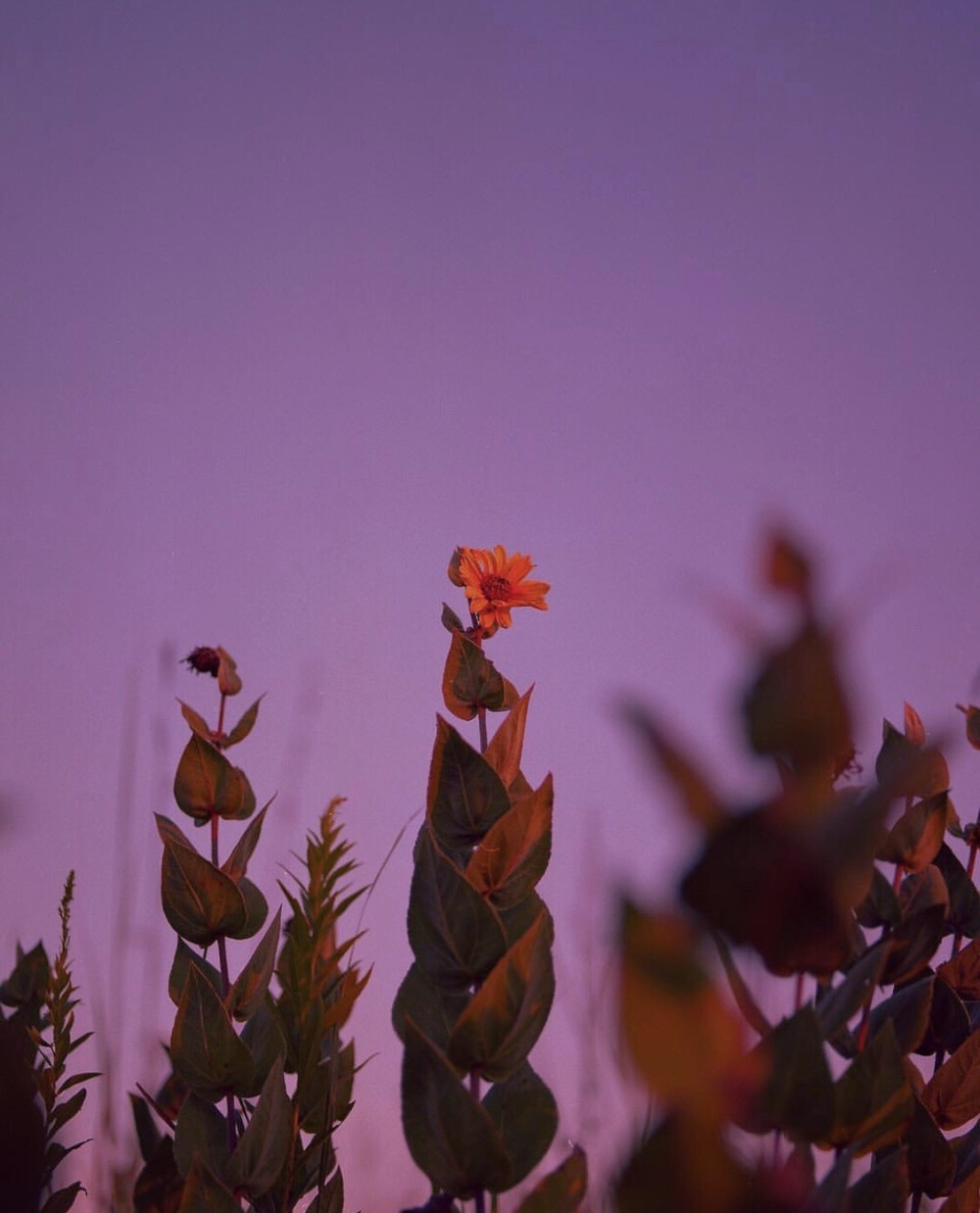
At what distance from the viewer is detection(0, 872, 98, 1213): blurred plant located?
30 cm

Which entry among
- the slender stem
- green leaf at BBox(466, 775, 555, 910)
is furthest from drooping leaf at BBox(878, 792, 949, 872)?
the slender stem

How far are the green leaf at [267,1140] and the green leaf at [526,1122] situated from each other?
0.25 m

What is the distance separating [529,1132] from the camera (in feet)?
2.28

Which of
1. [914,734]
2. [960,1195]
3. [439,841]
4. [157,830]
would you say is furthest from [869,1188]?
[157,830]

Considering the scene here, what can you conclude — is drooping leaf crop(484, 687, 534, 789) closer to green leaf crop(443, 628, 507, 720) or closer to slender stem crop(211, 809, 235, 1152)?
green leaf crop(443, 628, 507, 720)

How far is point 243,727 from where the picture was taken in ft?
4.85

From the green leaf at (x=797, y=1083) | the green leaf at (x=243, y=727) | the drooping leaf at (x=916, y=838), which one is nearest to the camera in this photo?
the green leaf at (x=797, y=1083)

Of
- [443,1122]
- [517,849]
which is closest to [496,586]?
[517,849]

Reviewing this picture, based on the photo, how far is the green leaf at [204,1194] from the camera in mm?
819

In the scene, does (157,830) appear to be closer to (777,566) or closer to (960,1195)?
(960,1195)

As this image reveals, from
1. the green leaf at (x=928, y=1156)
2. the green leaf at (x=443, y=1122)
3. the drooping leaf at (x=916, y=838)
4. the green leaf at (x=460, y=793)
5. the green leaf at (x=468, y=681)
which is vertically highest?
the green leaf at (x=468, y=681)

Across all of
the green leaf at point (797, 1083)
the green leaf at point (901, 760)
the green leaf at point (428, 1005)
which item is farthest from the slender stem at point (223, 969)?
the green leaf at point (797, 1083)

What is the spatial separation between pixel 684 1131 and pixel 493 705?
84 centimetres

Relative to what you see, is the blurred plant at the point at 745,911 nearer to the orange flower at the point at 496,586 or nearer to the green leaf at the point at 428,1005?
the green leaf at the point at 428,1005
